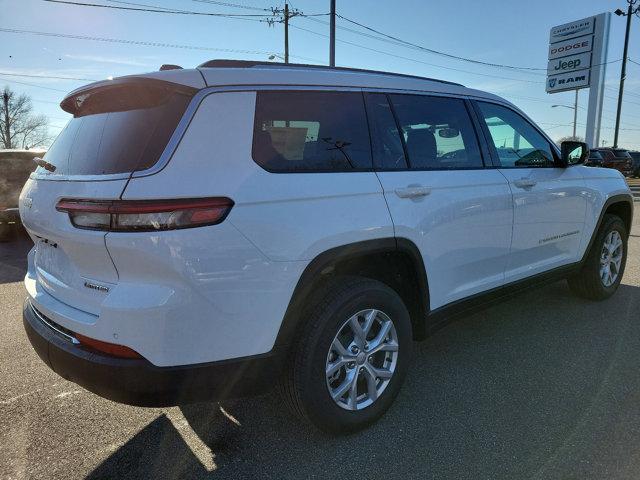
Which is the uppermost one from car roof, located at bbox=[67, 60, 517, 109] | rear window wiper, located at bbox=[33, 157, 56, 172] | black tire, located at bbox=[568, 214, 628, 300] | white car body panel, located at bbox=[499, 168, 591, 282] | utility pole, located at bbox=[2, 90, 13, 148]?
utility pole, located at bbox=[2, 90, 13, 148]

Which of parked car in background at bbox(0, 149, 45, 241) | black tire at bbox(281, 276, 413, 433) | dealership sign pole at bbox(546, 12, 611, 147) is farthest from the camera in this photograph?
dealership sign pole at bbox(546, 12, 611, 147)

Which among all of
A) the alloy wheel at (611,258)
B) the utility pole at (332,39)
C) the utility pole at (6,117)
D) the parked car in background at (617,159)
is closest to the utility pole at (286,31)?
the utility pole at (332,39)

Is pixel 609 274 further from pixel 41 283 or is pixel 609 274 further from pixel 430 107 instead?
pixel 41 283

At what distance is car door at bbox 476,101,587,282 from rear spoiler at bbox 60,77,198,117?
7.46 ft

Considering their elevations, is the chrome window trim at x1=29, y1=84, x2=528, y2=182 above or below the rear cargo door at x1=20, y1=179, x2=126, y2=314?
above

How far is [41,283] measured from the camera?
2533 millimetres

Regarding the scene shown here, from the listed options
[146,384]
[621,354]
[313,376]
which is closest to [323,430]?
[313,376]

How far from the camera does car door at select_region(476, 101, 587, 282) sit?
3.50m

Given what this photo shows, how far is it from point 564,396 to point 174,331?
2367 millimetres

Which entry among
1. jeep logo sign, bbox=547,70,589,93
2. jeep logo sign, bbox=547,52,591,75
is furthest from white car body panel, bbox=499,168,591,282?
jeep logo sign, bbox=547,52,591,75

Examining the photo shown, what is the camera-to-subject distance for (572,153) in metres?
4.03

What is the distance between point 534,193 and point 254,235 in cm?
246

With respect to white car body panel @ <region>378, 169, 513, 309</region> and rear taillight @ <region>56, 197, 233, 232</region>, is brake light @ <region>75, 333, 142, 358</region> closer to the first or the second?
rear taillight @ <region>56, 197, 233, 232</region>

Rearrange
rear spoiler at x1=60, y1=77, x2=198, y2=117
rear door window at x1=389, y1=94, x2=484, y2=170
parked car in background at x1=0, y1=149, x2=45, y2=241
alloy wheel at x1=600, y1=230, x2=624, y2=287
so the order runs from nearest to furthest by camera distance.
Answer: rear spoiler at x1=60, y1=77, x2=198, y2=117, rear door window at x1=389, y1=94, x2=484, y2=170, alloy wheel at x1=600, y1=230, x2=624, y2=287, parked car in background at x1=0, y1=149, x2=45, y2=241
